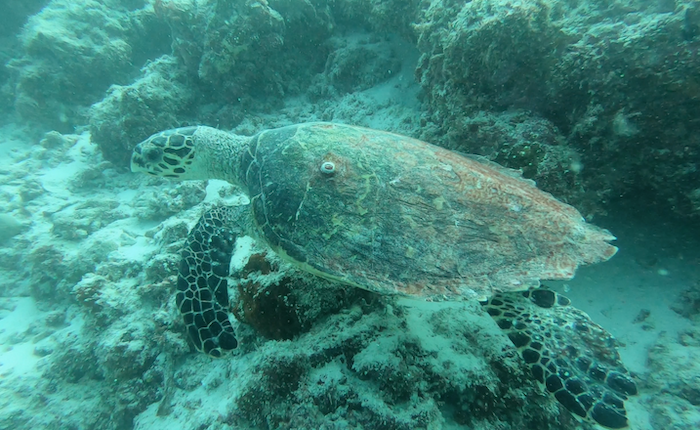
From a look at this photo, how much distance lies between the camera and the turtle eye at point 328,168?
7.83 ft

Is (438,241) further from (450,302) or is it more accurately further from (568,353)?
(568,353)

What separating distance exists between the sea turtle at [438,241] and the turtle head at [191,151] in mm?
Answer: 1182

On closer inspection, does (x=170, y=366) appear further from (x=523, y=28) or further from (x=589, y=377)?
(x=523, y=28)

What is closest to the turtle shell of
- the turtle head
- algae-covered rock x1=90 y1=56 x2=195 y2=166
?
the turtle head

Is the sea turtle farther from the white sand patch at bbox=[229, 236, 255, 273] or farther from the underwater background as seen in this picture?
the white sand patch at bbox=[229, 236, 255, 273]

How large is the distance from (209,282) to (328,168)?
5.90 ft

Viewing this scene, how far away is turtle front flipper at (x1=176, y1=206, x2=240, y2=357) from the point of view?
261cm

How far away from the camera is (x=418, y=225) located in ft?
7.06

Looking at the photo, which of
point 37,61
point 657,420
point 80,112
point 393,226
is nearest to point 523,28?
point 393,226

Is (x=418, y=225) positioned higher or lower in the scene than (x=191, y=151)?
higher

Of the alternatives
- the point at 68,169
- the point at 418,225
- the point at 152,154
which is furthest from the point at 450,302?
the point at 68,169

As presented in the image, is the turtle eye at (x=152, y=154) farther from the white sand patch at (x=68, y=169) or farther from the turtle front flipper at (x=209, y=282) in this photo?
the white sand patch at (x=68, y=169)

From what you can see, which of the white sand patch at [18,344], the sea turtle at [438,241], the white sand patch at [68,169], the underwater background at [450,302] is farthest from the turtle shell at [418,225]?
the white sand patch at [68,169]

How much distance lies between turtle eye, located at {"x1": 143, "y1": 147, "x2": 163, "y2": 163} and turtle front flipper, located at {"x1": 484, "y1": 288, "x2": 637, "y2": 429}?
4.35 m
